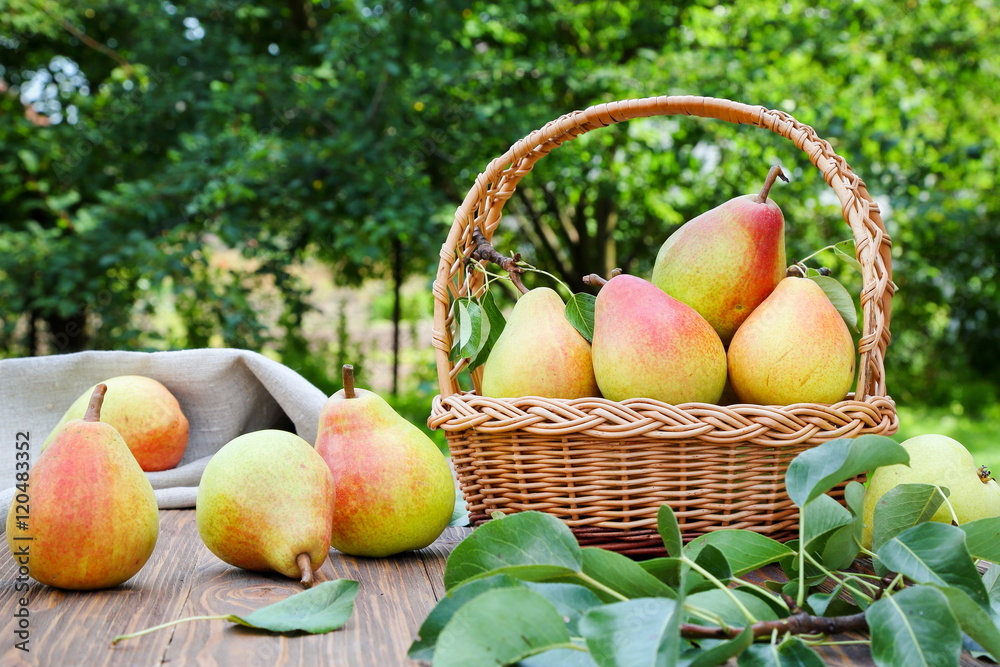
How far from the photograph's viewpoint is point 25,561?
Answer: 893mm

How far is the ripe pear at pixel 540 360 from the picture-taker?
1111 millimetres

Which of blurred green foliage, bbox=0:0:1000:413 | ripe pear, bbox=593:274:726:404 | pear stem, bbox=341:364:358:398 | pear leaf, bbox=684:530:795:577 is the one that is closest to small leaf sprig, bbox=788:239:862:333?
ripe pear, bbox=593:274:726:404

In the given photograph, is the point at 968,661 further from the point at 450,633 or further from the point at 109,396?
the point at 109,396

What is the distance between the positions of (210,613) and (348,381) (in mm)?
362

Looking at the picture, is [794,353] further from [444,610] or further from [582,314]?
[444,610]

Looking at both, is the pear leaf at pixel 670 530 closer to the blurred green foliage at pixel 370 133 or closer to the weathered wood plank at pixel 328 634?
the weathered wood plank at pixel 328 634

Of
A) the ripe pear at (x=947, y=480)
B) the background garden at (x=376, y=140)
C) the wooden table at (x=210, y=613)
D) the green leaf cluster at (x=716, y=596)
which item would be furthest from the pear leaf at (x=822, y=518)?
the background garden at (x=376, y=140)

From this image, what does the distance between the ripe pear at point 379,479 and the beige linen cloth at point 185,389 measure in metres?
0.38

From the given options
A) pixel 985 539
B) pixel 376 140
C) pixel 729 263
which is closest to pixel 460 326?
pixel 729 263

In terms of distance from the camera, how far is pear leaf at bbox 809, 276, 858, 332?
1184mm

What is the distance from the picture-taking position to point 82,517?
2.87ft

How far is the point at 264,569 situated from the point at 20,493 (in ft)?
0.96

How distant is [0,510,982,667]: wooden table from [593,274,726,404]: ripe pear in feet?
0.88

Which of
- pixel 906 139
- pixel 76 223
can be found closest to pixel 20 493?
pixel 76 223
